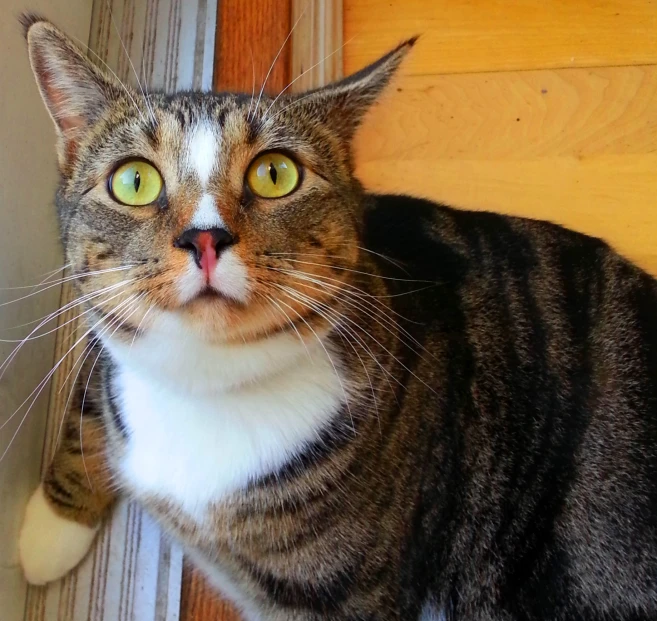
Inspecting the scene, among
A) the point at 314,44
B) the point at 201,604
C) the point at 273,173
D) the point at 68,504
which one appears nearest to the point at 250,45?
the point at 314,44

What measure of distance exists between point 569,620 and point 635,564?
0.12 m

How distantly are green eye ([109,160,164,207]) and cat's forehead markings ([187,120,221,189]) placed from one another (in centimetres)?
5

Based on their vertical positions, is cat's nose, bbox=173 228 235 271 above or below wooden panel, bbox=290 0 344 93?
below

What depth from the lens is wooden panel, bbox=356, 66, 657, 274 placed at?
4.70 feet

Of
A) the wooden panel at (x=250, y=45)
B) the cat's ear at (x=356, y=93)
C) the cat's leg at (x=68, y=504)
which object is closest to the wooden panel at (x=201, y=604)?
the cat's leg at (x=68, y=504)

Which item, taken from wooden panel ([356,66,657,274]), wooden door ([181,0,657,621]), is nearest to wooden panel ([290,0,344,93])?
wooden door ([181,0,657,621])

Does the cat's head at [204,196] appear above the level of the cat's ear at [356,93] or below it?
below

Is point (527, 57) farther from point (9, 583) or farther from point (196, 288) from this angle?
point (9, 583)

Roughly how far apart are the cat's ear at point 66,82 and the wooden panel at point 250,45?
0.51 meters

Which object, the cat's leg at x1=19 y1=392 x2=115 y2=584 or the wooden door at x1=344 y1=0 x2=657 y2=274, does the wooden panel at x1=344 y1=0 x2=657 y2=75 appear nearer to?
the wooden door at x1=344 y1=0 x2=657 y2=274

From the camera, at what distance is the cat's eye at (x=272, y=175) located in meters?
0.81

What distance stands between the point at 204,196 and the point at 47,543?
2.17ft

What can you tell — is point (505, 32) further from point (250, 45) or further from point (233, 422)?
point (233, 422)

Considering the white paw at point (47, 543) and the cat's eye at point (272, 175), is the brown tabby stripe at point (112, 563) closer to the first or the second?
the white paw at point (47, 543)
